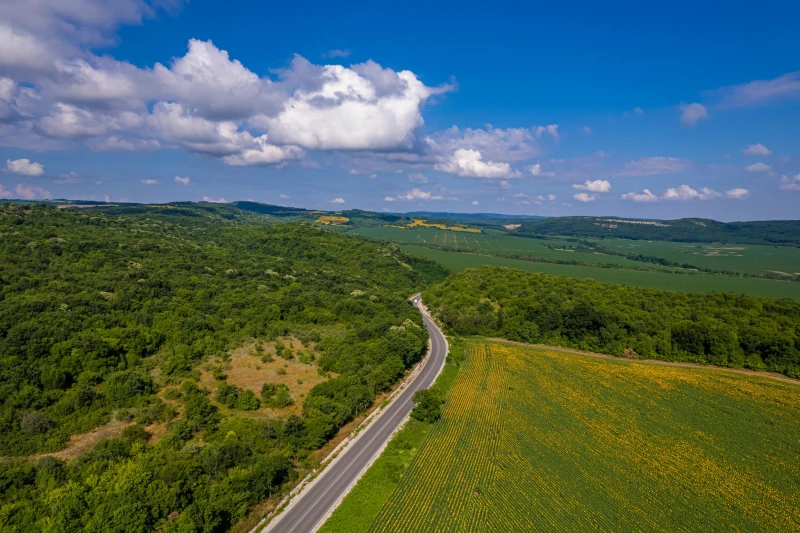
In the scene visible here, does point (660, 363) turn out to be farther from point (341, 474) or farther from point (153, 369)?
point (153, 369)

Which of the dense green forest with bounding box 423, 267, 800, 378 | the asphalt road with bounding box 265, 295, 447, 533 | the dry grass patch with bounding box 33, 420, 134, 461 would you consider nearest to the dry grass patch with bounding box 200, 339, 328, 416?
the dry grass patch with bounding box 33, 420, 134, 461

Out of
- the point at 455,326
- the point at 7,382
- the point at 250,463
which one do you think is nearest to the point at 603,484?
the point at 250,463

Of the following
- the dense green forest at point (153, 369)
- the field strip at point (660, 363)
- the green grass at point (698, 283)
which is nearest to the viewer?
the dense green forest at point (153, 369)

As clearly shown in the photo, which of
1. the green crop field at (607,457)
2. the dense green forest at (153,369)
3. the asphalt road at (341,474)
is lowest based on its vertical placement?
the asphalt road at (341,474)

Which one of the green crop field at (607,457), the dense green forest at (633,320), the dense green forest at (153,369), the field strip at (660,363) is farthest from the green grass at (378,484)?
the dense green forest at (633,320)

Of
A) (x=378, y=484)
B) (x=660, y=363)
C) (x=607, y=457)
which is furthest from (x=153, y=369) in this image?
(x=660, y=363)

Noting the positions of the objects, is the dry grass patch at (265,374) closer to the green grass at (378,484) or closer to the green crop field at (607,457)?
the green grass at (378,484)

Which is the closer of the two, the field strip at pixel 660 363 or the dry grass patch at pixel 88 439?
the dry grass patch at pixel 88 439
